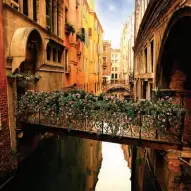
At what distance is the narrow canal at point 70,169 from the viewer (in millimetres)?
9891

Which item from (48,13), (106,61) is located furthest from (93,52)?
(106,61)

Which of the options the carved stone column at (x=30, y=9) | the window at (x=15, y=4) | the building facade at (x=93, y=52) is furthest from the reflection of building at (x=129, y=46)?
the window at (x=15, y=4)

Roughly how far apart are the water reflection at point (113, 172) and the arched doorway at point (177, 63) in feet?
14.9

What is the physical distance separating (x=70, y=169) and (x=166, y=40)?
317 inches

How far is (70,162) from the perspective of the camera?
12664 mm

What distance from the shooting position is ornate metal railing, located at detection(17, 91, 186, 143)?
7.37m

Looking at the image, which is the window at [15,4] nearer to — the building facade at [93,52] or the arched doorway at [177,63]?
the arched doorway at [177,63]

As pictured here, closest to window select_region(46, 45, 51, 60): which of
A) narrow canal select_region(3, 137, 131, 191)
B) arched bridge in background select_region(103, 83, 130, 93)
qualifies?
narrow canal select_region(3, 137, 131, 191)

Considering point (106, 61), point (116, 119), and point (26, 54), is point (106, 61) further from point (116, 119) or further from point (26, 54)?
point (116, 119)

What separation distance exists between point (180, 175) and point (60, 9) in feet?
45.7

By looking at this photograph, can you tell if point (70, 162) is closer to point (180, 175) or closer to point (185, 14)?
point (180, 175)

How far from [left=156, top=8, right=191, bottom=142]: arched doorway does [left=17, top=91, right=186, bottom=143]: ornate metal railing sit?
43 cm

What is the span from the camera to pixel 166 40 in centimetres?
848

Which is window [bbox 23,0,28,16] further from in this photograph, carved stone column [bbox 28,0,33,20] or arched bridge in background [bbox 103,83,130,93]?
arched bridge in background [bbox 103,83,130,93]
